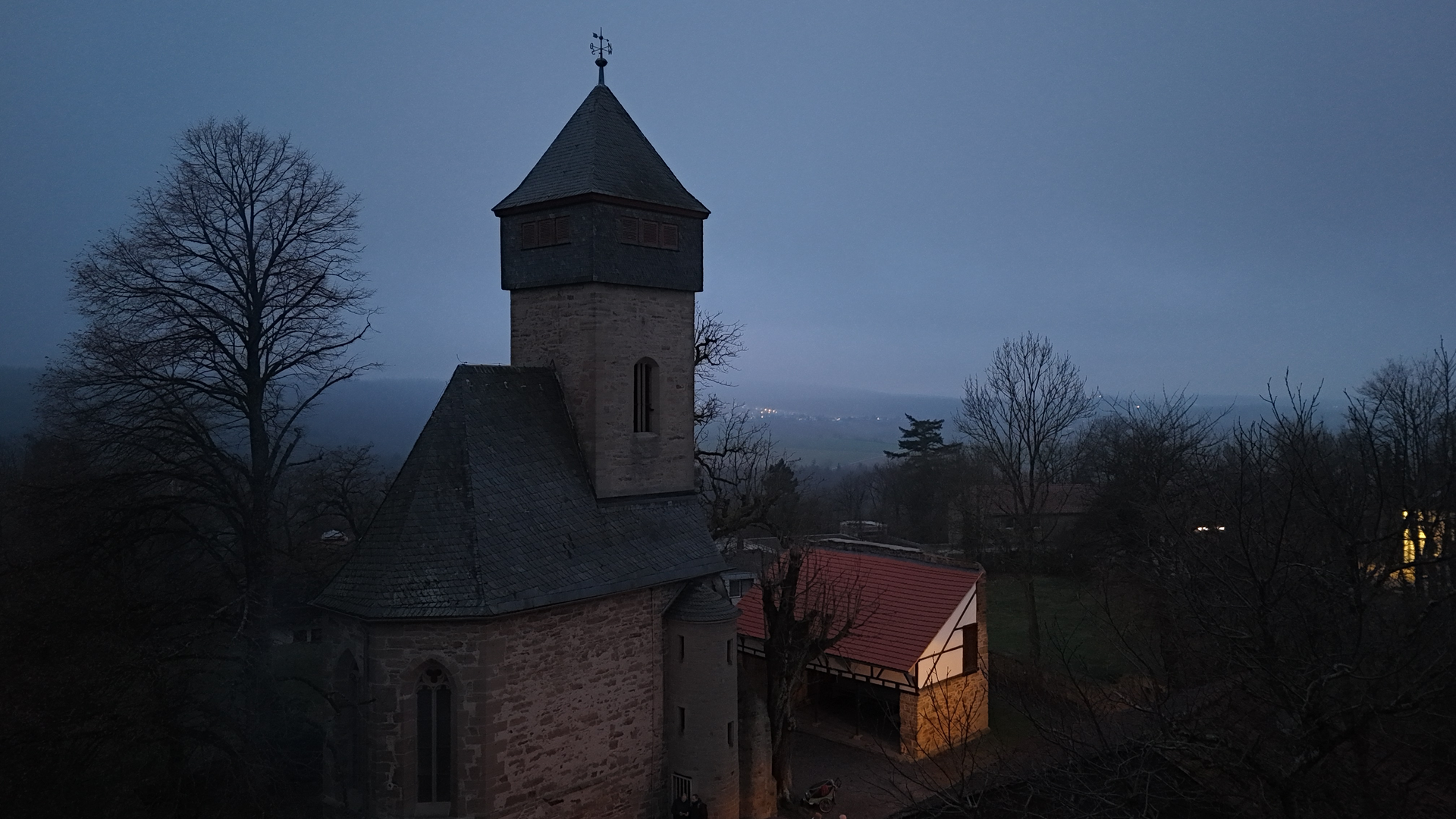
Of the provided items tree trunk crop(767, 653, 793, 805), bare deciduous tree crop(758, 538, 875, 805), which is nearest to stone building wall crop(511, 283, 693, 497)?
bare deciduous tree crop(758, 538, 875, 805)

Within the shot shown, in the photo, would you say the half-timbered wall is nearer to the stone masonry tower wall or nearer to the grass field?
the grass field

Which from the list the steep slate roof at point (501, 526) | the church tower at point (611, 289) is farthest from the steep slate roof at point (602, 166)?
the steep slate roof at point (501, 526)

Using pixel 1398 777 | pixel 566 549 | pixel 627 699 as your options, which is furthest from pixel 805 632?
pixel 1398 777

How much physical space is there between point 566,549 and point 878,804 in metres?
7.33

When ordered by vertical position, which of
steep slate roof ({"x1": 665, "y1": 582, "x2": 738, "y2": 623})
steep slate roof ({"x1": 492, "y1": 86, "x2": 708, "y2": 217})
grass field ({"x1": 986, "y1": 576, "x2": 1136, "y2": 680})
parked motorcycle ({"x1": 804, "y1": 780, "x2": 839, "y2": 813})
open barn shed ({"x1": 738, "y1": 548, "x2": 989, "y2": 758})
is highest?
steep slate roof ({"x1": 492, "y1": 86, "x2": 708, "y2": 217})

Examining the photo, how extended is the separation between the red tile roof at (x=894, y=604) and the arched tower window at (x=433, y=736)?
7.55 metres

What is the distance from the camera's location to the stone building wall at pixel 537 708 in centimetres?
1161

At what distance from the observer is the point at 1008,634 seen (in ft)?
88.9

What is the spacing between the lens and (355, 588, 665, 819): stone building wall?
38.1ft

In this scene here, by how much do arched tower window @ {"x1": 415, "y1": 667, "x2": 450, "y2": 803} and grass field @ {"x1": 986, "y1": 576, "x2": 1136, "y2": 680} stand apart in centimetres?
1247

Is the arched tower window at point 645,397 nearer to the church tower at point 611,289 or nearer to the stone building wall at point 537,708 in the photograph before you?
the church tower at point 611,289

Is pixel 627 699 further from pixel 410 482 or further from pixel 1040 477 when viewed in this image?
pixel 1040 477

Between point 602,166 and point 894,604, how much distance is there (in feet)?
35.1

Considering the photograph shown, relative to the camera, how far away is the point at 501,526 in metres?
12.5
